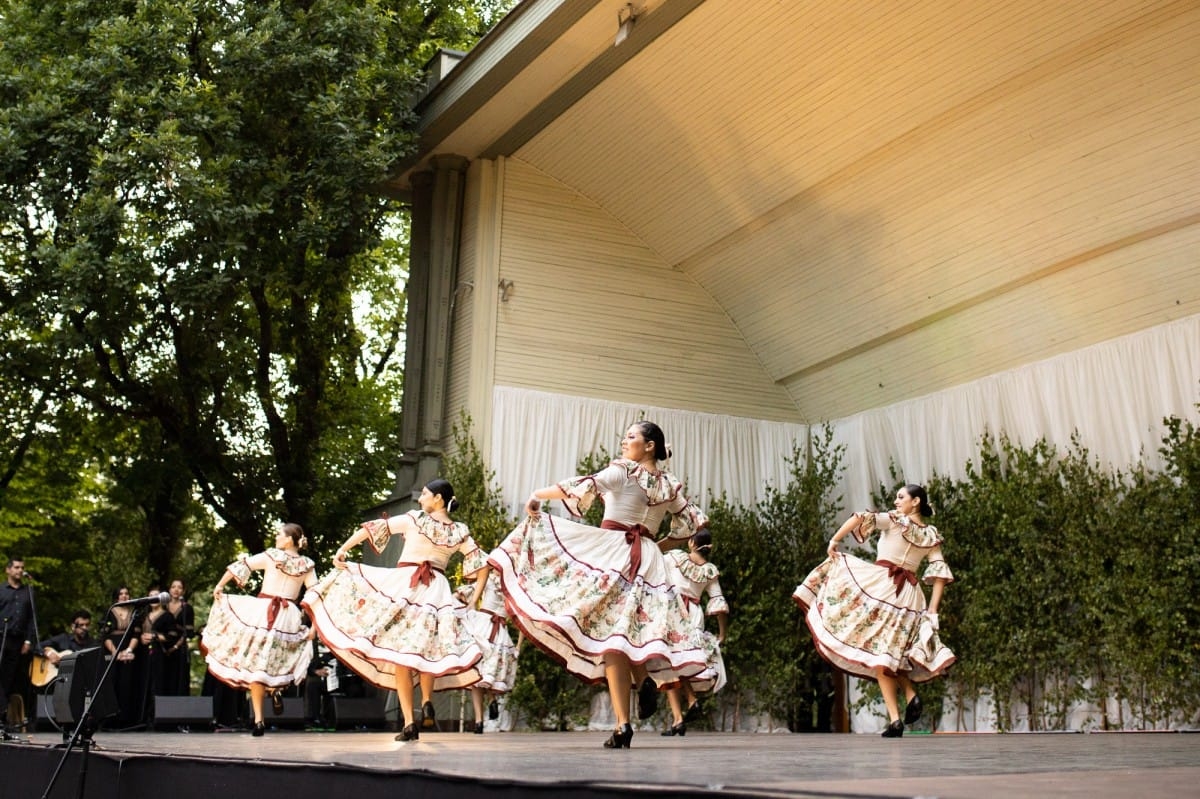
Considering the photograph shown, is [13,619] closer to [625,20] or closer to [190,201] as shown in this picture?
[190,201]

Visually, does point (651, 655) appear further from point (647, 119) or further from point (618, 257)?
point (618, 257)

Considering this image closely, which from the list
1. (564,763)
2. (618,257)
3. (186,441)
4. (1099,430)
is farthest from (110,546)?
(564,763)

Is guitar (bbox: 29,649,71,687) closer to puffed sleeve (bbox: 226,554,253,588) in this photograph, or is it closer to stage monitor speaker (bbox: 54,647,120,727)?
puffed sleeve (bbox: 226,554,253,588)

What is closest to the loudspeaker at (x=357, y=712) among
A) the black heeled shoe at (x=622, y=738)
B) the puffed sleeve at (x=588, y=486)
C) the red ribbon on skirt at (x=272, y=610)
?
the red ribbon on skirt at (x=272, y=610)

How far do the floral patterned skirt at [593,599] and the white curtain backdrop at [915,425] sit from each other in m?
6.68

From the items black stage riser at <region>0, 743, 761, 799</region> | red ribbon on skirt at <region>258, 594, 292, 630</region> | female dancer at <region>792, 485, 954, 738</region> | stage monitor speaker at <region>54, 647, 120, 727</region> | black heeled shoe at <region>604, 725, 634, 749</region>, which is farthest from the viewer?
red ribbon on skirt at <region>258, 594, 292, 630</region>

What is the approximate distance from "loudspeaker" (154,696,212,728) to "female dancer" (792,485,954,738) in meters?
6.94

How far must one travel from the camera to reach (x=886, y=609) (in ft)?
29.1

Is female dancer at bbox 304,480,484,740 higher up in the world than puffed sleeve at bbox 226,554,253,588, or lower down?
lower down

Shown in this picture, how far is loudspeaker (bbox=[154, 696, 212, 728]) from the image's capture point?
500 inches

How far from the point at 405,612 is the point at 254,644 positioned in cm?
279

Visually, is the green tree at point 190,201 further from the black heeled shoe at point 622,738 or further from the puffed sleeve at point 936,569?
the black heeled shoe at point 622,738

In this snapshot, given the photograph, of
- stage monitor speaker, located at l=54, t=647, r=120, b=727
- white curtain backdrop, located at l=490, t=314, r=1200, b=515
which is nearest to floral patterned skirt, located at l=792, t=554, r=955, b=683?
white curtain backdrop, located at l=490, t=314, r=1200, b=515

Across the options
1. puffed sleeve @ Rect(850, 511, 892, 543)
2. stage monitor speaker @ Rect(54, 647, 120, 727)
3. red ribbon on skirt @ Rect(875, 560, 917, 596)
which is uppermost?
puffed sleeve @ Rect(850, 511, 892, 543)
